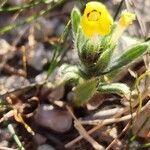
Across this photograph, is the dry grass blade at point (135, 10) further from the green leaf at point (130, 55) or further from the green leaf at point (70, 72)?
the green leaf at point (70, 72)

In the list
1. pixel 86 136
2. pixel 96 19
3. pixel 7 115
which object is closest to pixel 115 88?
pixel 86 136

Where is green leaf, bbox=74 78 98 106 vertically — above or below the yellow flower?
below

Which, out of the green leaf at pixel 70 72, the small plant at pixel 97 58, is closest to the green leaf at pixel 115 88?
the small plant at pixel 97 58

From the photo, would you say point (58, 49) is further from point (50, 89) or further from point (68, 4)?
point (68, 4)

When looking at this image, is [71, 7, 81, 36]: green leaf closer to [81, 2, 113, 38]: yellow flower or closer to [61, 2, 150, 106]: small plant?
[61, 2, 150, 106]: small plant

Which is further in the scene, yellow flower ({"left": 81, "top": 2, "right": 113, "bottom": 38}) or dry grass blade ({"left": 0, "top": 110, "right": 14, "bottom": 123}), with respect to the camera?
dry grass blade ({"left": 0, "top": 110, "right": 14, "bottom": 123})

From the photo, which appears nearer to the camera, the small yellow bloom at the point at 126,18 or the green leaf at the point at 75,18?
the small yellow bloom at the point at 126,18

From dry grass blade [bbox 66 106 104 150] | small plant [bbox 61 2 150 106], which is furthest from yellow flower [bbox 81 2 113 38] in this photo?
dry grass blade [bbox 66 106 104 150]

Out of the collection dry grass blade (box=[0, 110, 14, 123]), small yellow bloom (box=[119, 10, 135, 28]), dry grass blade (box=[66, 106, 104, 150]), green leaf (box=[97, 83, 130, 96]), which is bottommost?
dry grass blade (box=[66, 106, 104, 150])
